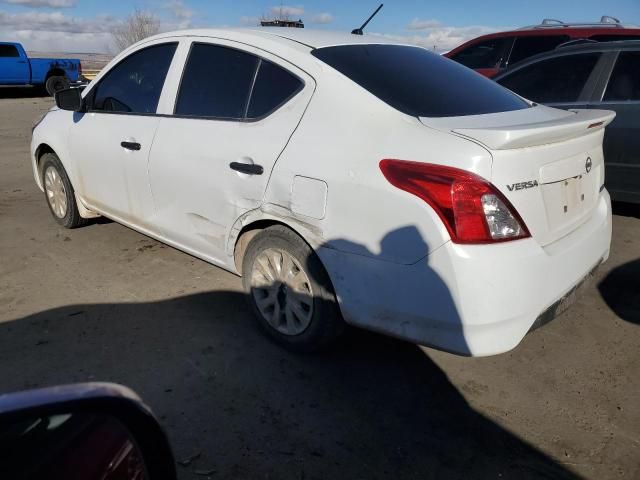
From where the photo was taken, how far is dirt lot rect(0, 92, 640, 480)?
230 cm

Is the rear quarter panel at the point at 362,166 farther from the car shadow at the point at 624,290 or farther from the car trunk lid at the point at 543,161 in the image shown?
the car shadow at the point at 624,290

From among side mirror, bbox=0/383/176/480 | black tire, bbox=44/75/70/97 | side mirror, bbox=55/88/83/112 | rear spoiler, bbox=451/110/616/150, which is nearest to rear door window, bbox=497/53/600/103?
rear spoiler, bbox=451/110/616/150

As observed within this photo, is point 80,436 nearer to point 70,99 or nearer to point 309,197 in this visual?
point 309,197

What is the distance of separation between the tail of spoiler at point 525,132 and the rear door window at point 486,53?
5882 mm

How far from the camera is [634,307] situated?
3.62 metres

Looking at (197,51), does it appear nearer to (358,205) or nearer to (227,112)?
(227,112)

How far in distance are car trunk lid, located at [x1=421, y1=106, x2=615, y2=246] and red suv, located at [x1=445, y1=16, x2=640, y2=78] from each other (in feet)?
17.8

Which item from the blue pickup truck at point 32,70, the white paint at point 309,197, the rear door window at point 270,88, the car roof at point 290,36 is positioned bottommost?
the blue pickup truck at point 32,70

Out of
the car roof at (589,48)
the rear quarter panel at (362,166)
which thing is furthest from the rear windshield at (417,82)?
the car roof at (589,48)

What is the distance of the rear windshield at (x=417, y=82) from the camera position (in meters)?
2.66

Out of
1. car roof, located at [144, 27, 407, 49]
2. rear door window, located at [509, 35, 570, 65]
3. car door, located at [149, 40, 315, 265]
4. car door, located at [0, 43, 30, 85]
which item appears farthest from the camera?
car door, located at [0, 43, 30, 85]

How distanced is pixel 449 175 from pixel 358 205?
426 mm

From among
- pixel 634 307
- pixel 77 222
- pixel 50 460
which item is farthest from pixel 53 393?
pixel 77 222

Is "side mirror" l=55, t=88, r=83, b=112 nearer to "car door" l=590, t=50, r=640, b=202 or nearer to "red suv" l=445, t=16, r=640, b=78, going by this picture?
"car door" l=590, t=50, r=640, b=202
